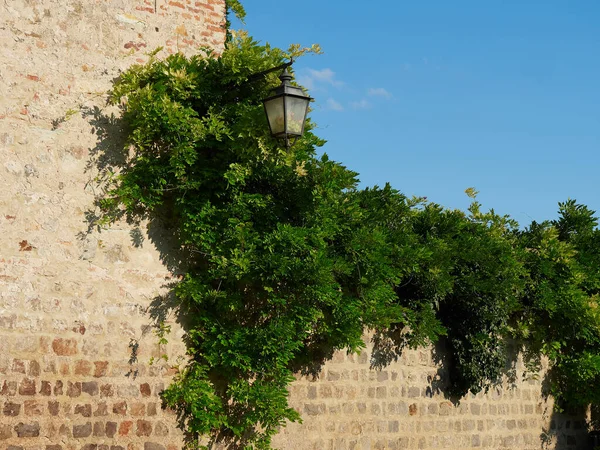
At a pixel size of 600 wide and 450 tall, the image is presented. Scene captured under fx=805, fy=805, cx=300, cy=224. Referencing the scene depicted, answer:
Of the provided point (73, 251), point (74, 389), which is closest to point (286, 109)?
point (73, 251)

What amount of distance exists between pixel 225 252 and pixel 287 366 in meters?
1.55

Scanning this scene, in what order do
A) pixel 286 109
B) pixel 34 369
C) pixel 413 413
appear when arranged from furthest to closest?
pixel 413 413 → pixel 286 109 → pixel 34 369

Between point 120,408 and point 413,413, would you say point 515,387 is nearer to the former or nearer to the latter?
point 413,413

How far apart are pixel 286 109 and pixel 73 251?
7.22 feet

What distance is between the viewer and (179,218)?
747cm

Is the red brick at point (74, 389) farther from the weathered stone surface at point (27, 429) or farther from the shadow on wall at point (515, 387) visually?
the shadow on wall at point (515, 387)

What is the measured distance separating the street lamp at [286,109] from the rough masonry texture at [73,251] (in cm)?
129

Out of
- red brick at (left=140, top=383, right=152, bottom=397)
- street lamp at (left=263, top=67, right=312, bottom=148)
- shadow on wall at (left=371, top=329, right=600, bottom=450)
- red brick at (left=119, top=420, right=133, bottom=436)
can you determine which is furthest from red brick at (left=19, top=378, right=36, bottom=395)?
shadow on wall at (left=371, top=329, right=600, bottom=450)

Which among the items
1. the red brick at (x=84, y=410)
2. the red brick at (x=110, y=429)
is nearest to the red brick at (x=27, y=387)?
the red brick at (x=84, y=410)

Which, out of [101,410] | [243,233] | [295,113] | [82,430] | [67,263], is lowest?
[82,430]

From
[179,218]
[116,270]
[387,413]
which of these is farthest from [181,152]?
[387,413]

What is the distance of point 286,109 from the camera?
6.87m

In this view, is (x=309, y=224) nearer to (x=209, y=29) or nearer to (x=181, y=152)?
(x=181, y=152)

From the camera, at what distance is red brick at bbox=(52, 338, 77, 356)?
22.1ft
